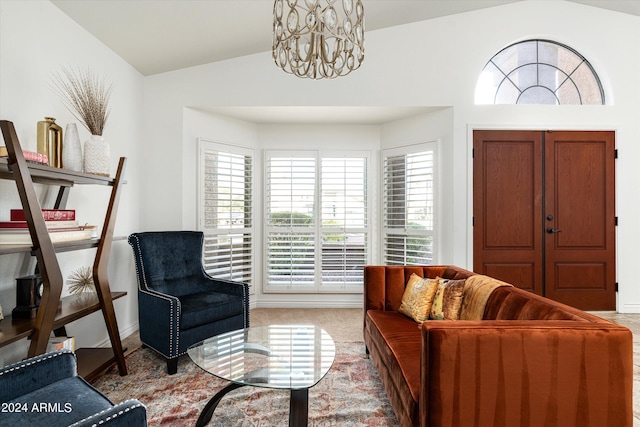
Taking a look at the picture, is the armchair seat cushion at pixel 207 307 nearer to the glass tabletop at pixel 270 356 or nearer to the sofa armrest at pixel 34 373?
the glass tabletop at pixel 270 356

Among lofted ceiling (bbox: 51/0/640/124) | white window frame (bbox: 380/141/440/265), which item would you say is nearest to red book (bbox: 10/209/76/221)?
lofted ceiling (bbox: 51/0/640/124)

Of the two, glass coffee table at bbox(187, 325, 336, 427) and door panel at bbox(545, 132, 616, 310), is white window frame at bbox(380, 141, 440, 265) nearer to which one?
door panel at bbox(545, 132, 616, 310)

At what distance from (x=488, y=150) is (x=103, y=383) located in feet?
13.3

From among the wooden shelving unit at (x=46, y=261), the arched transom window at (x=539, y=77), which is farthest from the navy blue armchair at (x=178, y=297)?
the arched transom window at (x=539, y=77)

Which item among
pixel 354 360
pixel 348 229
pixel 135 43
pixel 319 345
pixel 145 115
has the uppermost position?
pixel 135 43

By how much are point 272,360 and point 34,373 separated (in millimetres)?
1004

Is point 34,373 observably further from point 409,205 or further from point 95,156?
point 409,205

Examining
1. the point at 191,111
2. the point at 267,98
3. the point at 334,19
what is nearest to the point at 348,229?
the point at 267,98

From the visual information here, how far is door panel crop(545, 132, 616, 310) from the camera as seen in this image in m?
3.72

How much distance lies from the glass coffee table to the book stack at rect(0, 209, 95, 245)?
1032mm

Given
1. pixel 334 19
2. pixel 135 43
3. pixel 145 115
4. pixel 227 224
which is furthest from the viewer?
pixel 227 224

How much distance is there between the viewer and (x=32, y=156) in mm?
1814

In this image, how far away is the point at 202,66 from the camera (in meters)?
3.57

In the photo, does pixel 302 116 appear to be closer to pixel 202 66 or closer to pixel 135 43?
pixel 202 66
